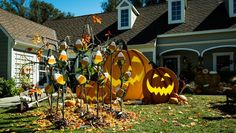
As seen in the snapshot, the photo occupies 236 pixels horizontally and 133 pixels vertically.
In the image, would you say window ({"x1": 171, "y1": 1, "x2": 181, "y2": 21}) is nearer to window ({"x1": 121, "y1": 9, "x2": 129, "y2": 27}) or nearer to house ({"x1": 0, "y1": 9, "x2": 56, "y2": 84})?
window ({"x1": 121, "y1": 9, "x2": 129, "y2": 27})

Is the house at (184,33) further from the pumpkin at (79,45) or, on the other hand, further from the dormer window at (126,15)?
the pumpkin at (79,45)

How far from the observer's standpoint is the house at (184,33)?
16.5 metres

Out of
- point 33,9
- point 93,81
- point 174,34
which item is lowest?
point 93,81

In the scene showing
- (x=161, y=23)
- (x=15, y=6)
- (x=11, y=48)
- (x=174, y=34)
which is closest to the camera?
(x=11, y=48)

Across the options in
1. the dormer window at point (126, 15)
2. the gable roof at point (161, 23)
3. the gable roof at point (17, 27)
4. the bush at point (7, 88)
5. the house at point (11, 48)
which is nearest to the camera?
the bush at point (7, 88)

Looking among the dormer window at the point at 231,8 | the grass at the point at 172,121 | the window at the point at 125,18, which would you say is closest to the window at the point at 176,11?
the dormer window at the point at 231,8

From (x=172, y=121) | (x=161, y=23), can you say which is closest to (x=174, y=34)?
(x=161, y=23)

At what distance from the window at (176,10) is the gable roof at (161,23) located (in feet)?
1.88

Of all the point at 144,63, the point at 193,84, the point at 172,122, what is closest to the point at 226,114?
the point at 172,122

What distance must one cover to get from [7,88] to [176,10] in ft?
37.4

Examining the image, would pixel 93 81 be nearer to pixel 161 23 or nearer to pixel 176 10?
pixel 161 23

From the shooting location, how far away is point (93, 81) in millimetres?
8594

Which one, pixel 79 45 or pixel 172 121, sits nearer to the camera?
pixel 79 45

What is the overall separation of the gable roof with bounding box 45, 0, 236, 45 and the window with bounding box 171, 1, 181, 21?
1.88ft
